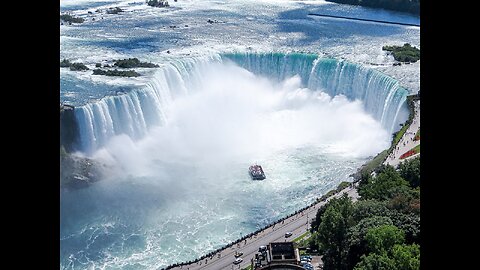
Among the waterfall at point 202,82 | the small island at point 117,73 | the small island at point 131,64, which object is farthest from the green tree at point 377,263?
the small island at point 131,64

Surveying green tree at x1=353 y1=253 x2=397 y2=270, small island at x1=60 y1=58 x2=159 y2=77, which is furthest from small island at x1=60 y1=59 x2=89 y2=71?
green tree at x1=353 y1=253 x2=397 y2=270

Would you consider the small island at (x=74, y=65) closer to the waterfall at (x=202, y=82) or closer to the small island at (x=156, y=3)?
the waterfall at (x=202, y=82)

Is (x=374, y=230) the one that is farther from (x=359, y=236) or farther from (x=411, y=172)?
(x=411, y=172)

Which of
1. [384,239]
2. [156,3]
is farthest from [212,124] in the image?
[156,3]

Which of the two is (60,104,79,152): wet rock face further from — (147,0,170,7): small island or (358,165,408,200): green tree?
(147,0,170,7): small island
